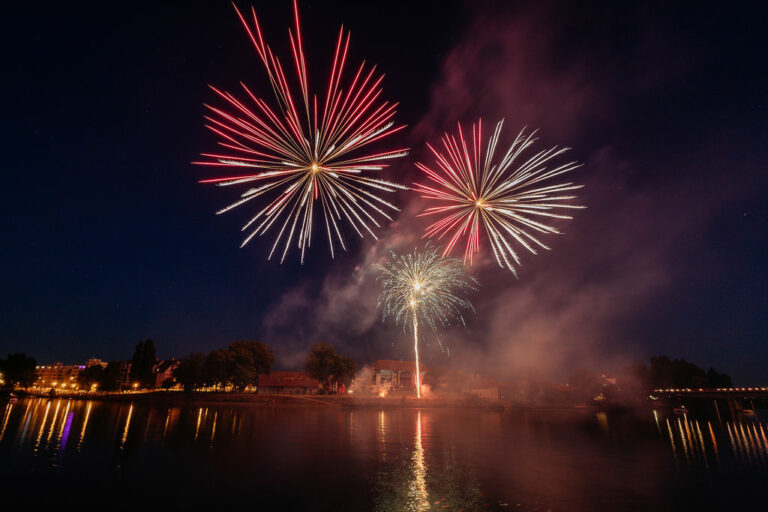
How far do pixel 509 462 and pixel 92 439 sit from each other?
34.6 meters

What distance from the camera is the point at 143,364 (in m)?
98.5

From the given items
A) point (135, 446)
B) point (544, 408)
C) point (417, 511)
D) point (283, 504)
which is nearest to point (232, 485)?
point (283, 504)

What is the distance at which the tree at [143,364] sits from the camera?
9744cm

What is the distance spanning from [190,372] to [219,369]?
24.0 feet

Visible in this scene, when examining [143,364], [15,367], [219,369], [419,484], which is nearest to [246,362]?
[219,369]

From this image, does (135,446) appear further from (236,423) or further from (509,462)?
(509,462)

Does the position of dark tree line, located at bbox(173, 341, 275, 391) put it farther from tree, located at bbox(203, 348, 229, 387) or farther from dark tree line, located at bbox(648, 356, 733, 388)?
dark tree line, located at bbox(648, 356, 733, 388)

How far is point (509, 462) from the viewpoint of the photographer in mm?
26203

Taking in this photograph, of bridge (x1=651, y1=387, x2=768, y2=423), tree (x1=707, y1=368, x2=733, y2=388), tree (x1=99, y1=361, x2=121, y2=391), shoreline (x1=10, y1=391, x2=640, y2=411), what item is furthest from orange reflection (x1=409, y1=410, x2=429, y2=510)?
tree (x1=707, y1=368, x2=733, y2=388)

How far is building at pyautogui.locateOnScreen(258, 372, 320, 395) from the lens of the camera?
9525cm

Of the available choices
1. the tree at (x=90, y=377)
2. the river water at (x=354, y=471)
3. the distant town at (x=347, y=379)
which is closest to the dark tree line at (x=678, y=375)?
the distant town at (x=347, y=379)

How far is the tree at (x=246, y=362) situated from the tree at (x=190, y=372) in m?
7.30

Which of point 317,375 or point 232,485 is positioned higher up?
point 317,375

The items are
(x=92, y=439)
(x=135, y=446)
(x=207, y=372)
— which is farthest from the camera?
(x=207, y=372)
